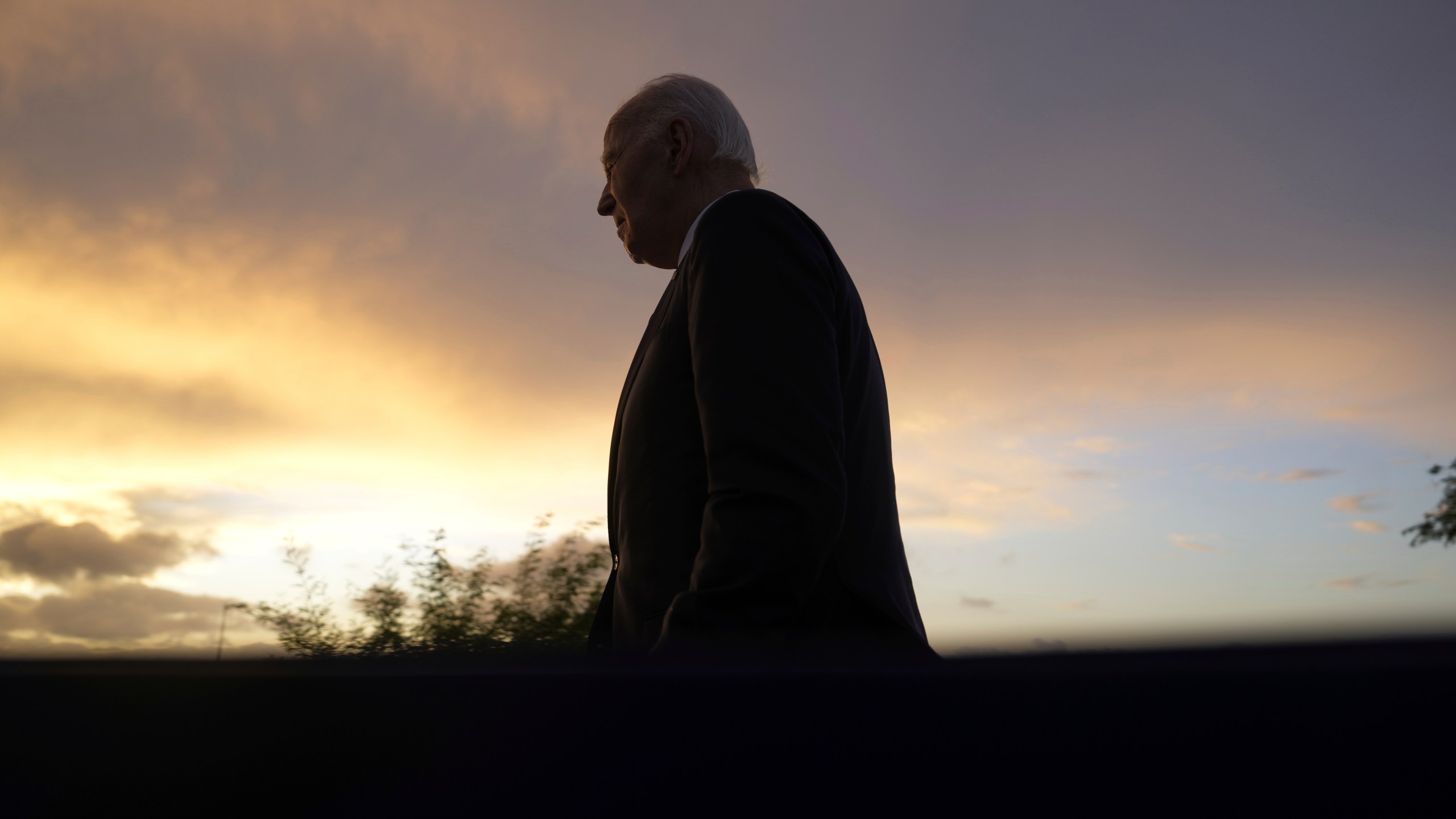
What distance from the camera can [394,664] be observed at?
0.40 meters

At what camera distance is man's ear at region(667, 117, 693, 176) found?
7.55ft

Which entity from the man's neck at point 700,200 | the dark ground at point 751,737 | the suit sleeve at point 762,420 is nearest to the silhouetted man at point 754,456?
the suit sleeve at point 762,420

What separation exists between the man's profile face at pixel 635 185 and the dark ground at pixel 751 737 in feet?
6.89

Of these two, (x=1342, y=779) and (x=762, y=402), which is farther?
(x=762, y=402)

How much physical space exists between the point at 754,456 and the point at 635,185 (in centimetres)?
128

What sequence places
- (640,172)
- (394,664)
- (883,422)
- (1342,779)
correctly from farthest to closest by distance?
1. (640,172)
2. (883,422)
3. (394,664)
4. (1342,779)

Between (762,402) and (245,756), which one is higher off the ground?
(762,402)

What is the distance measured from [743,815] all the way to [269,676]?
208mm

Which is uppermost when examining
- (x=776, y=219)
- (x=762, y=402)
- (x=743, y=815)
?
(x=776, y=219)

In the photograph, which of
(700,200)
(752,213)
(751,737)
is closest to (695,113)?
(700,200)

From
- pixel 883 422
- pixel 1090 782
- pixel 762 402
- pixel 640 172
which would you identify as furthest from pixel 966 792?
pixel 640 172

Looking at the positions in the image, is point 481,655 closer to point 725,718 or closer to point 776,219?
point 725,718

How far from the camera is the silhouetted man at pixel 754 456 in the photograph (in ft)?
4.32

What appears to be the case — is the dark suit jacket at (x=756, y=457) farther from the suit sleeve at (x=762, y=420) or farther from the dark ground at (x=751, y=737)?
the dark ground at (x=751, y=737)
